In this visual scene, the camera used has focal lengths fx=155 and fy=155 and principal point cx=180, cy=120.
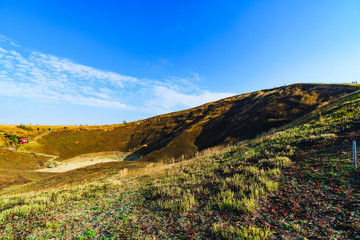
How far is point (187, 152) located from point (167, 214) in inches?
1409

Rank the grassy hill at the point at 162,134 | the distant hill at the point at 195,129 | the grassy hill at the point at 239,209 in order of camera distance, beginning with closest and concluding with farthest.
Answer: the grassy hill at the point at 239,209 → the grassy hill at the point at 162,134 → the distant hill at the point at 195,129

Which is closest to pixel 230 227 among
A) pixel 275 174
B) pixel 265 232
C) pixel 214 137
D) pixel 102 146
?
pixel 265 232

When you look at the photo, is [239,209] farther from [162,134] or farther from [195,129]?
[162,134]

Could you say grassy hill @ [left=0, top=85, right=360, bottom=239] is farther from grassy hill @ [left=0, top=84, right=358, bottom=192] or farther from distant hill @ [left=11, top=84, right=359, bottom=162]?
distant hill @ [left=11, top=84, right=359, bottom=162]

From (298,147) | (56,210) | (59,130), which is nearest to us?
(56,210)

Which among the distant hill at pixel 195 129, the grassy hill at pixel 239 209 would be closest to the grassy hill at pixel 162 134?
the distant hill at pixel 195 129

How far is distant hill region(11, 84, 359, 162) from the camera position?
38.2 m

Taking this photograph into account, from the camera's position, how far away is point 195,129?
5503 centimetres

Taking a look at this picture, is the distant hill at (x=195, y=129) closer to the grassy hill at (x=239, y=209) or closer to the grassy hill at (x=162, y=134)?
the grassy hill at (x=162, y=134)

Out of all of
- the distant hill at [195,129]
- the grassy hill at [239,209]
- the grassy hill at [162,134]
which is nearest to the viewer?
the grassy hill at [239,209]

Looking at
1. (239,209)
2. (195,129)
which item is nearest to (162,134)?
(195,129)

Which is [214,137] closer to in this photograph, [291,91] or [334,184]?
[291,91]

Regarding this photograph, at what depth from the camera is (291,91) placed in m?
47.9

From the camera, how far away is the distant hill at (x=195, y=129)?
3822 centimetres
